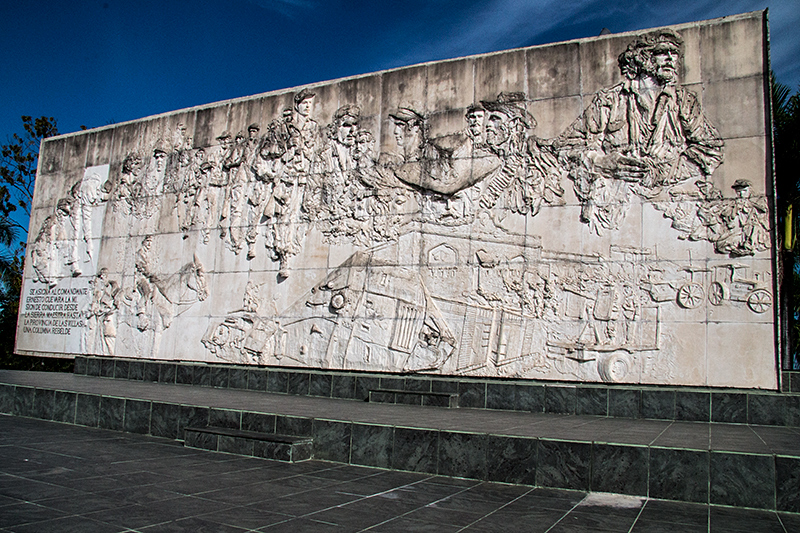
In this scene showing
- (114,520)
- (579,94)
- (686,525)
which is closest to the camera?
(114,520)

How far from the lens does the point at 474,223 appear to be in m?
8.59

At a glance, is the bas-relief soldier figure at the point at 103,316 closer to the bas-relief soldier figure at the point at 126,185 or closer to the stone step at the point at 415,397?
the bas-relief soldier figure at the point at 126,185

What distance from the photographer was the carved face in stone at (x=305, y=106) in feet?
33.6

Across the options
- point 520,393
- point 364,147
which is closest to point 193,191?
point 364,147

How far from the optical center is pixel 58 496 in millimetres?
3783

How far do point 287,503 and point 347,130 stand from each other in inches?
277

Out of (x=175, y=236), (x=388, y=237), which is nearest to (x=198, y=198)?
(x=175, y=236)

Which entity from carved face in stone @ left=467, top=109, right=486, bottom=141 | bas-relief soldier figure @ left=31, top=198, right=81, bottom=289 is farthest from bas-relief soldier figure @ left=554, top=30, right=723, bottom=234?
bas-relief soldier figure @ left=31, top=198, right=81, bottom=289

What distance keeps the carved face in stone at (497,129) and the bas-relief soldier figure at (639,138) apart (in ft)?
2.79

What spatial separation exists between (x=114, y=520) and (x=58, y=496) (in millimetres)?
719

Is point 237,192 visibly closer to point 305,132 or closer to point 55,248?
point 305,132

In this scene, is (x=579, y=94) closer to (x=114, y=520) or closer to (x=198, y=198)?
(x=198, y=198)

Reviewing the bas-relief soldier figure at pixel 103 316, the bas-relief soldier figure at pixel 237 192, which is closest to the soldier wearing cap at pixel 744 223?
the bas-relief soldier figure at pixel 237 192

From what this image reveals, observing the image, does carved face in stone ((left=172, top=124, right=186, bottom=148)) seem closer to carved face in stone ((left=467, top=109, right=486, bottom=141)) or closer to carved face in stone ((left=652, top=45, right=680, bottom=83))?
carved face in stone ((left=467, top=109, right=486, bottom=141))
